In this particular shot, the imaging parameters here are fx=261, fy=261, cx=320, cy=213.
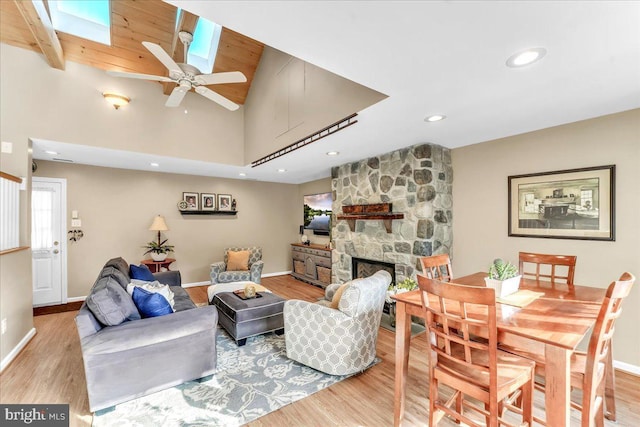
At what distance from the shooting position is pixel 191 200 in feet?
18.8

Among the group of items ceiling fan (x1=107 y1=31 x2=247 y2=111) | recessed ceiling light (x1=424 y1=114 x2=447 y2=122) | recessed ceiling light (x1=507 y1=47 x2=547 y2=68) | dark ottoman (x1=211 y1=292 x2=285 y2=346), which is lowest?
dark ottoman (x1=211 y1=292 x2=285 y2=346)

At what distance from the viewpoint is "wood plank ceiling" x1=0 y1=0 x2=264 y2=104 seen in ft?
9.77

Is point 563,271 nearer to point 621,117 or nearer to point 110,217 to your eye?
point 621,117

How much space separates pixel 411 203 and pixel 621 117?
7.07 ft

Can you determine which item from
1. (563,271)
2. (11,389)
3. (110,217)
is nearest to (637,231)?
(563,271)

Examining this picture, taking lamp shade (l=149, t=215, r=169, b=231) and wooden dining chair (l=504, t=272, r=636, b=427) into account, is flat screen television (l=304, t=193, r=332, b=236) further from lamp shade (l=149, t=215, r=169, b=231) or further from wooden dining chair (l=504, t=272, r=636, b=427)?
wooden dining chair (l=504, t=272, r=636, b=427)

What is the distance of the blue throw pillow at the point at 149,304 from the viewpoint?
2.33 meters

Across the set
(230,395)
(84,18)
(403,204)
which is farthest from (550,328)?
(84,18)

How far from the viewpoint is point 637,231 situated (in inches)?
94.8

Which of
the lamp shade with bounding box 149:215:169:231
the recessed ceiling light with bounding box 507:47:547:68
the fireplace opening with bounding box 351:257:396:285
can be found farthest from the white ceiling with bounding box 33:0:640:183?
the lamp shade with bounding box 149:215:169:231

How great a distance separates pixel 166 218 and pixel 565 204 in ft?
21.0

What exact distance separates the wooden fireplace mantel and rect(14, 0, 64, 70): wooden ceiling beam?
4331 millimetres

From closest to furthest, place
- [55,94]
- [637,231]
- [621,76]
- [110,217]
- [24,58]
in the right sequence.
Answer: [621,76] < [637,231] < [24,58] < [55,94] < [110,217]

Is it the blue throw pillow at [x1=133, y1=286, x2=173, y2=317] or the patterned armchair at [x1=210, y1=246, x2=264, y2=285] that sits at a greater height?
the blue throw pillow at [x1=133, y1=286, x2=173, y2=317]
